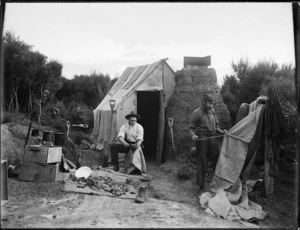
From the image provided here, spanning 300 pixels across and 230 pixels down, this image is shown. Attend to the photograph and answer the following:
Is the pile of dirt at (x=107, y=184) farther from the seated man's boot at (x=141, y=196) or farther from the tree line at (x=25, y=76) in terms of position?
the tree line at (x=25, y=76)

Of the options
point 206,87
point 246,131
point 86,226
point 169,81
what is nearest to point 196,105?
point 206,87

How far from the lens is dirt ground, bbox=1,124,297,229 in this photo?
4.16 meters

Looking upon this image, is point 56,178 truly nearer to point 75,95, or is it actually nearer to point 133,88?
point 133,88

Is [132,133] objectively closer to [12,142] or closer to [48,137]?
[48,137]

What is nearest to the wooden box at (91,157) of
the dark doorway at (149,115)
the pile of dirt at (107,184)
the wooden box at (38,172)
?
the dark doorway at (149,115)

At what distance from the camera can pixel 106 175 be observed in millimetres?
6938

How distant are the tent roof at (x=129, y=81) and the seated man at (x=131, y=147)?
74.1 inches

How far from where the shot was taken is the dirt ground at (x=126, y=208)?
4160 millimetres

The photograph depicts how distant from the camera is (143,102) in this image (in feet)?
39.1

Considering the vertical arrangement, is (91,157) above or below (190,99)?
below

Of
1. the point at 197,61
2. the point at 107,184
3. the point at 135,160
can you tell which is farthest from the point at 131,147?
the point at 197,61

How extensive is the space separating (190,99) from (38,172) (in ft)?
15.6

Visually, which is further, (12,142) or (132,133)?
(12,142)

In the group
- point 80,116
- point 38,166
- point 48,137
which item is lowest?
point 38,166
